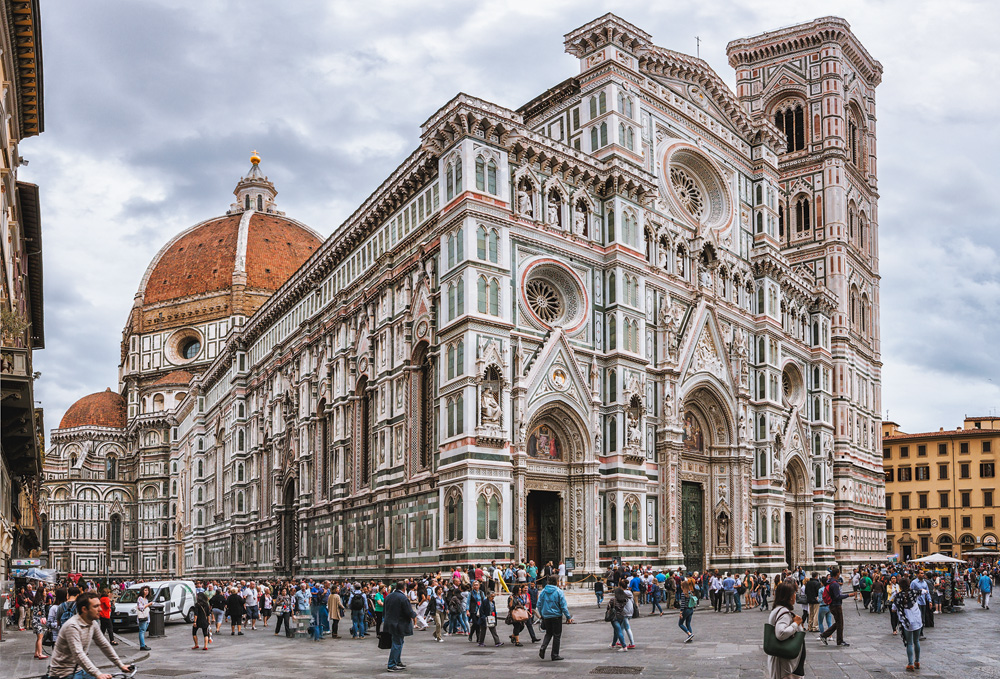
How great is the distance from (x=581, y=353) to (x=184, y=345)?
72066 mm

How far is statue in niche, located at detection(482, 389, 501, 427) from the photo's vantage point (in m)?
38.9

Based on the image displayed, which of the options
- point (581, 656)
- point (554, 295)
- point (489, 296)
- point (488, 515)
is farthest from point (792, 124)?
point (581, 656)

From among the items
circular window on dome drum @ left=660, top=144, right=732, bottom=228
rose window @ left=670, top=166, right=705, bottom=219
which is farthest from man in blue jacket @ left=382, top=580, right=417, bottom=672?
rose window @ left=670, top=166, right=705, bottom=219

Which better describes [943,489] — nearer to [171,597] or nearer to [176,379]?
[176,379]

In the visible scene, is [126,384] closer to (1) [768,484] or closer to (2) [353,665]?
(1) [768,484]

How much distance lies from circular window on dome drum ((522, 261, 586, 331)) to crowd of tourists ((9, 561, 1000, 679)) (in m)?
10.2

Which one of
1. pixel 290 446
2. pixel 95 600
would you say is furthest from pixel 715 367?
pixel 95 600

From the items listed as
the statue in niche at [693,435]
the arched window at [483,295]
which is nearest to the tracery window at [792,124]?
the statue in niche at [693,435]

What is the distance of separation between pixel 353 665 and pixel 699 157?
1517 inches

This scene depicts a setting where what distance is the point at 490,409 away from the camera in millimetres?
39000

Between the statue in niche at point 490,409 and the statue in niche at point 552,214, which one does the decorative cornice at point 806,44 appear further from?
the statue in niche at point 490,409

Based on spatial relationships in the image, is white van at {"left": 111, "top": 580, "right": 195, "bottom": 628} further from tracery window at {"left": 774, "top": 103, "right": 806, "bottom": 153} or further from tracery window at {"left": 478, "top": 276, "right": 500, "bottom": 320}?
tracery window at {"left": 774, "top": 103, "right": 806, "bottom": 153}

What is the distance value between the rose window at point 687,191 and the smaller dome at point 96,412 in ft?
262

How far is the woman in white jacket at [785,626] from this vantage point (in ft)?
36.1
